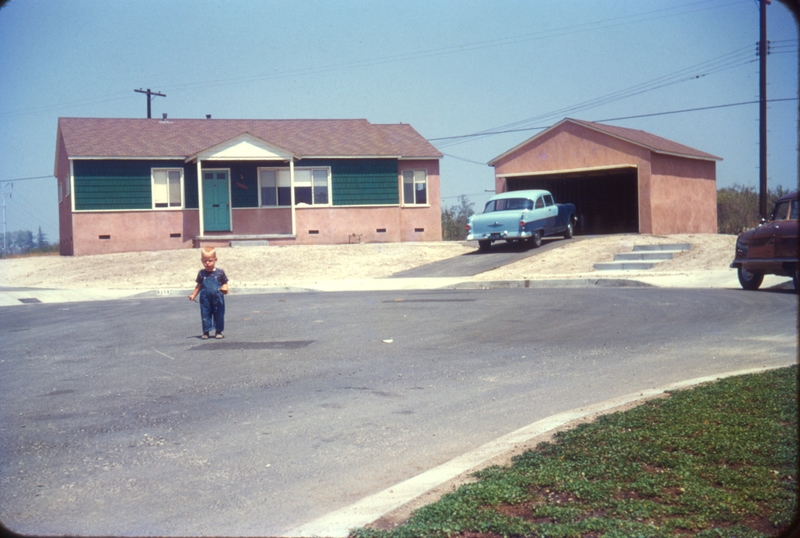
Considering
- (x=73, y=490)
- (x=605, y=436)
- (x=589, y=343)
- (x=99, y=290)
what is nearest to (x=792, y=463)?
(x=605, y=436)

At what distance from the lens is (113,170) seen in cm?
3272

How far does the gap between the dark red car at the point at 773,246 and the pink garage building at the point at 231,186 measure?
19.8 metres

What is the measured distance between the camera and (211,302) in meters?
12.0

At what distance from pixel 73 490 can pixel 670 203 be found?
1193 inches

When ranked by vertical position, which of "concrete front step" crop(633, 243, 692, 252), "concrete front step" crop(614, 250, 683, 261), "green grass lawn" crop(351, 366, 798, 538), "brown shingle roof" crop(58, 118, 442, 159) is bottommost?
"green grass lawn" crop(351, 366, 798, 538)

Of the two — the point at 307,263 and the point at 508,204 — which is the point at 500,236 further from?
the point at 307,263

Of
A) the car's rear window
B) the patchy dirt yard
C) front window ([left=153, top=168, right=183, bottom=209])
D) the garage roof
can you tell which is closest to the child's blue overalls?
the patchy dirt yard

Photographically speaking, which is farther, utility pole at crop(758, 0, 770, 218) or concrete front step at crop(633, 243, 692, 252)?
utility pole at crop(758, 0, 770, 218)

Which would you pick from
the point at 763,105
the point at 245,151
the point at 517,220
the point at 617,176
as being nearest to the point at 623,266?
the point at 517,220

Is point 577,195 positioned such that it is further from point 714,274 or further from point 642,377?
point 642,377

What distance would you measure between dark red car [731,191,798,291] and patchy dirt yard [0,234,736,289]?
5.13m

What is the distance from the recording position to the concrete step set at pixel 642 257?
23.5 metres

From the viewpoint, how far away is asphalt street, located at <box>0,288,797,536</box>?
16.9ft

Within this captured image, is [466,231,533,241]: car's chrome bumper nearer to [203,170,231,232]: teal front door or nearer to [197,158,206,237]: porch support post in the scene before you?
[203,170,231,232]: teal front door
